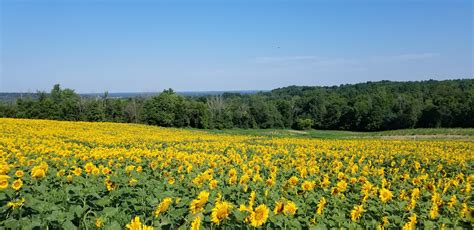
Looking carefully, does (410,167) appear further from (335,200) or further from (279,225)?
(279,225)

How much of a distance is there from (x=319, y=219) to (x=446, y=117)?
72441mm

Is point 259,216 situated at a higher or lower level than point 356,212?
higher

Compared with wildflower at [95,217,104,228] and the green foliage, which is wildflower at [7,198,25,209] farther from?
the green foliage

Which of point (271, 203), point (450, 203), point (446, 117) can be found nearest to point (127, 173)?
point (271, 203)

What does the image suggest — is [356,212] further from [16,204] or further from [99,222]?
[16,204]

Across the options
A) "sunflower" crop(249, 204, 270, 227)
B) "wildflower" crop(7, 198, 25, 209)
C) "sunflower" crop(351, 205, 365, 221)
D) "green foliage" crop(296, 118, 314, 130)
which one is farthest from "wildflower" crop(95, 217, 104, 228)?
"green foliage" crop(296, 118, 314, 130)

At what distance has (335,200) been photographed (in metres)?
4.80

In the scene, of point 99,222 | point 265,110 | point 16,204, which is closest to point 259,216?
point 99,222

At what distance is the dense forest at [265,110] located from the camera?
2302 inches

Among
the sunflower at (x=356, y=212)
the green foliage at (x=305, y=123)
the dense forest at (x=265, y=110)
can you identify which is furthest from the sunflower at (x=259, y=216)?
the green foliage at (x=305, y=123)

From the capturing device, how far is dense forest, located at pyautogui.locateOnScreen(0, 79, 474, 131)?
192ft

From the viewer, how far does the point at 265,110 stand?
85812 millimetres

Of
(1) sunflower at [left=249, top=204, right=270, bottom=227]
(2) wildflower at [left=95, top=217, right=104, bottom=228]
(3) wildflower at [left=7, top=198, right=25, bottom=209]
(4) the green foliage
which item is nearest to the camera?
(1) sunflower at [left=249, top=204, right=270, bottom=227]

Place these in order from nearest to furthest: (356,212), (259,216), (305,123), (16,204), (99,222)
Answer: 1. (259,216)
2. (99,222)
3. (16,204)
4. (356,212)
5. (305,123)
